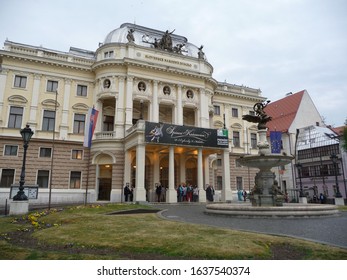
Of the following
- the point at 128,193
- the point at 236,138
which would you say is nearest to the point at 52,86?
the point at 128,193

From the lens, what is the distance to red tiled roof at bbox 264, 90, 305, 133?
54925 mm

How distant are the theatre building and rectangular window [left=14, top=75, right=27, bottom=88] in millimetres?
101

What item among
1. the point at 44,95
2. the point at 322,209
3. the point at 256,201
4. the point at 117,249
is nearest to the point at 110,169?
the point at 44,95

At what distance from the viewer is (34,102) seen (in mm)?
31906

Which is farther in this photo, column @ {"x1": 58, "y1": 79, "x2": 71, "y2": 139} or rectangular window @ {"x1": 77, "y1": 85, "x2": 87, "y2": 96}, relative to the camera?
rectangular window @ {"x1": 77, "y1": 85, "x2": 87, "y2": 96}

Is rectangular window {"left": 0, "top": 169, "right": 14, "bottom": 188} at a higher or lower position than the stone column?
lower

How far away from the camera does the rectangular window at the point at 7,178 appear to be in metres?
29.1

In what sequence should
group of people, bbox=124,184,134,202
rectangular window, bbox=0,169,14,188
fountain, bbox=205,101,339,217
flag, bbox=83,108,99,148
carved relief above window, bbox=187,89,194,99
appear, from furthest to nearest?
carved relief above window, bbox=187,89,194,99, rectangular window, bbox=0,169,14,188, group of people, bbox=124,184,134,202, flag, bbox=83,108,99,148, fountain, bbox=205,101,339,217

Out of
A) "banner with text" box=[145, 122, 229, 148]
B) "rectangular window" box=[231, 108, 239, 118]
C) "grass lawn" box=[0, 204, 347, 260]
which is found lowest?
"grass lawn" box=[0, 204, 347, 260]

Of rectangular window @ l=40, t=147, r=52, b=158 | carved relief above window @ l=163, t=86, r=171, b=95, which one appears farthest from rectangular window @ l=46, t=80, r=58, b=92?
carved relief above window @ l=163, t=86, r=171, b=95

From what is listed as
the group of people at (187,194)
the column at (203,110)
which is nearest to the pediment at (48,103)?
the group of people at (187,194)

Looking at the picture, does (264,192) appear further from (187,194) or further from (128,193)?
(128,193)

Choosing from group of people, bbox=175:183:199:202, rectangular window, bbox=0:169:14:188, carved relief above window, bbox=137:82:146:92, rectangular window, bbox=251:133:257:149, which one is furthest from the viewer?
rectangular window, bbox=251:133:257:149

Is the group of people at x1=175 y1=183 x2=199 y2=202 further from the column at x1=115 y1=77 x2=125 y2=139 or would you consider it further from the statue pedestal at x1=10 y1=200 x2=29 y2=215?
the statue pedestal at x1=10 y1=200 x2=29 y2=215
